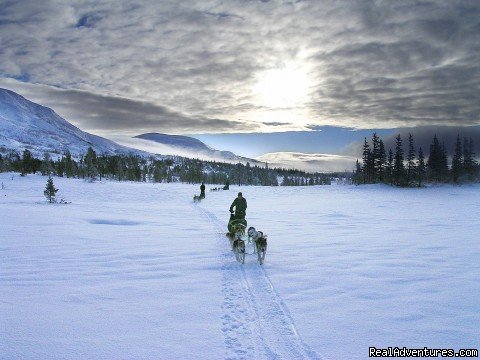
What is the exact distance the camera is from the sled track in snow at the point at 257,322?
498 centimetres

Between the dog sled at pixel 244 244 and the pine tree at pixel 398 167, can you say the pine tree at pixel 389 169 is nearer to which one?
the pine tree at pixel 398 167

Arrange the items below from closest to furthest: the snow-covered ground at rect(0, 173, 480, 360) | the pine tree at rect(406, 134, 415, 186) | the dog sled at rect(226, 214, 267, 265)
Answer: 1. the snow-covered ground at rect(0, 173, 480, 360)
2. the dog sled at rect(226, 214, 267, 265)
3. the pine tree at rect(406, 134, 415, 186)

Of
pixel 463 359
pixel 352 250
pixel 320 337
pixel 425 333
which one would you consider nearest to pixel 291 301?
pixel 320 337

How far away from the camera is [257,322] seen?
5988 mm

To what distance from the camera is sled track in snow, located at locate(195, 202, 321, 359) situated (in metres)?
4.98

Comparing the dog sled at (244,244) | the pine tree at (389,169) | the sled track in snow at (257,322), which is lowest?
the sled track in snow at (257,322)

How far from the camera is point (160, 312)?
6.33 meters

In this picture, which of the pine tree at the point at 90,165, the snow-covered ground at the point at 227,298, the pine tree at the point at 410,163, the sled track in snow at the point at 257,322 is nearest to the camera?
the sled track in snow at the point at 257,322

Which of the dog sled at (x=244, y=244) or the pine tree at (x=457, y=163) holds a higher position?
the pine tree at (x=457, y=163)

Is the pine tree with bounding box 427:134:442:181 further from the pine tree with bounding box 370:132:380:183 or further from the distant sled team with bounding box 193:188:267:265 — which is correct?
the distant sled team with bounding box 193:188:267:265

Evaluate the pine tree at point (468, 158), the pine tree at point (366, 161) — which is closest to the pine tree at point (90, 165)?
the pine tree at point (366, 161)

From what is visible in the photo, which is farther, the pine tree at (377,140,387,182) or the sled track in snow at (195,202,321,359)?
the pine tree at (377,140,387,182)

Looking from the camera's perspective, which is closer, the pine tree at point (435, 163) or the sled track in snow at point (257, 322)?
the sled track in snow at point (257, 322)

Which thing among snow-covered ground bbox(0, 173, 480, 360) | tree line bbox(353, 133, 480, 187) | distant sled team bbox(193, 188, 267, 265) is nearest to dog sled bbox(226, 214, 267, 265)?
distant sled team bbox(193, 188, 267, 265)
